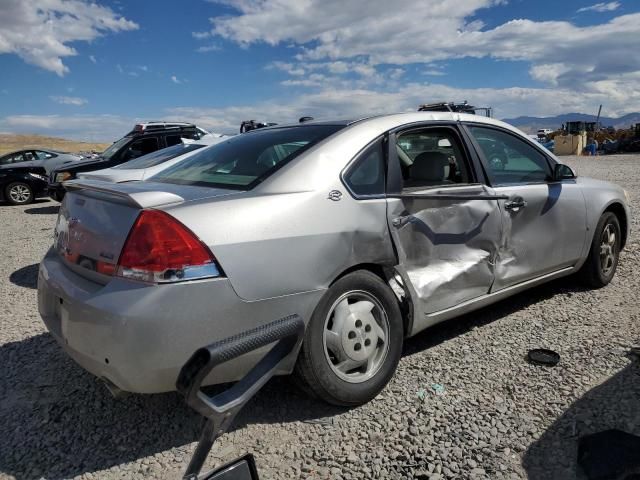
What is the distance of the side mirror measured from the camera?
4.23m

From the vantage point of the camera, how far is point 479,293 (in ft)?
11.8

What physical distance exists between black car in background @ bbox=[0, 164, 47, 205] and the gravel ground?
12115mm

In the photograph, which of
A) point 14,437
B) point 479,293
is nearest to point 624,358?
point 479,293

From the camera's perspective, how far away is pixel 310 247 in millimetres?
2623

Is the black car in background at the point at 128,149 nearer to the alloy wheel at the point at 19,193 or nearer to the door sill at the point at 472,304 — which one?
the alloy wheel at the point at 19,193

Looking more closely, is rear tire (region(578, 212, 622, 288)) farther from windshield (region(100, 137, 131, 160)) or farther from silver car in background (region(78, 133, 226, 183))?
windshield (region(100, 137, 131, 160))

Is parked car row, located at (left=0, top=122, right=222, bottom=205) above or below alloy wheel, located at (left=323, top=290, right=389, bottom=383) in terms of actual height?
above

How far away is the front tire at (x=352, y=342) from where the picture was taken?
2693 mm

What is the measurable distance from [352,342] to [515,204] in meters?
1.71

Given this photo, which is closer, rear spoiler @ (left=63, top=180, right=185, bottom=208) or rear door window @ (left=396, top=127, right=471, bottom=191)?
rear spoiler @ (left=63, top=180, right=185, bottom=208)

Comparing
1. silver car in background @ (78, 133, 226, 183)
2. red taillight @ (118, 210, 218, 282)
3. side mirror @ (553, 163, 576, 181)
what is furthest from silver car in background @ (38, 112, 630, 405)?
silver car in background @ (78, 133, 226, 183)

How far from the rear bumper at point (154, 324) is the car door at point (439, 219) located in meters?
0.96

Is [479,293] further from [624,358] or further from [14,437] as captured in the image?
[14,437]

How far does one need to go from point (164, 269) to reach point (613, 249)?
4257 millimetres
